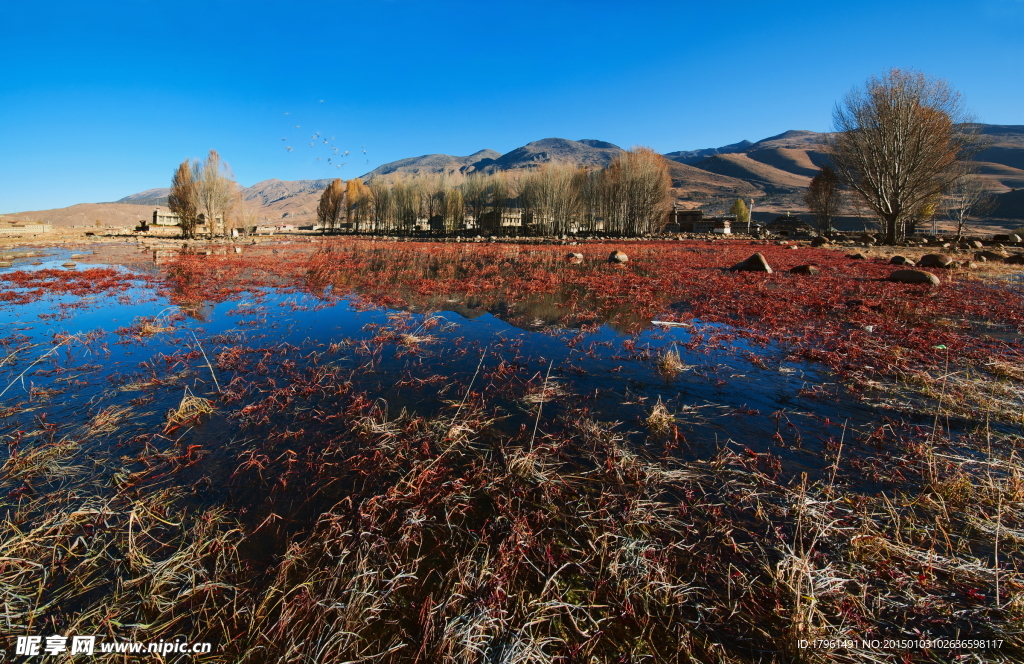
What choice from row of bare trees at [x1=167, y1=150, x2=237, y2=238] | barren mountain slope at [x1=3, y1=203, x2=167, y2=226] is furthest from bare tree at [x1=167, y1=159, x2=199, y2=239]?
barren mountain slope at [x1=3, y1=203, x2=167, y2=226]

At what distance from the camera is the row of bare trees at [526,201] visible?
5888 cm

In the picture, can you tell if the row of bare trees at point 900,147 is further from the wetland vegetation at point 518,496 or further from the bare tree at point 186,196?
the bare tree at point 186,196

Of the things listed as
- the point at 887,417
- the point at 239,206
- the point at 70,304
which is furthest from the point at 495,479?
the point at 239,206

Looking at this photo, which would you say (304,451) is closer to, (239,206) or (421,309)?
(421,309)

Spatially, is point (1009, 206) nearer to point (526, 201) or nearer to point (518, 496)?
point (526, 201)

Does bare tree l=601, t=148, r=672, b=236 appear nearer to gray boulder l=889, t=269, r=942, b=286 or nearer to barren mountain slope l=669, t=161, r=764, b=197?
gray boulder l=889, t=269, r=942, b=286

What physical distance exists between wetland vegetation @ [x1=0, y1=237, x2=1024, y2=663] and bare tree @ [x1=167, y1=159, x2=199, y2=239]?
173 feet

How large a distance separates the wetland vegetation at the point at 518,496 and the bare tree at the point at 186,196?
52.7 m

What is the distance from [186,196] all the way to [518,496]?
63.4 metres

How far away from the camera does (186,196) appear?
47812 millimetres

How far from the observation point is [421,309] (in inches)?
448

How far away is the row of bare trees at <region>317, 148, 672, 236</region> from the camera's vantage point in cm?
5888

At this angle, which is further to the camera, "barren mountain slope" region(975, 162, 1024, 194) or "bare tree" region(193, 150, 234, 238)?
"barren mountain slope" region(975, 162, 1024, 194)

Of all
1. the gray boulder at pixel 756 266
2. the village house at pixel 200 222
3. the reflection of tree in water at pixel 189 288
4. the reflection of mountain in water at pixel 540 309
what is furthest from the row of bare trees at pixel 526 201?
the reflection of mountain in water at pixel 540 309
